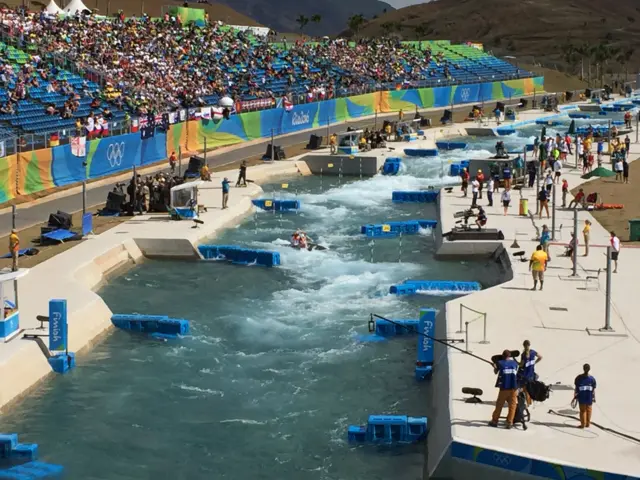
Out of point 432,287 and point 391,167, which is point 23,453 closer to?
point 432,287

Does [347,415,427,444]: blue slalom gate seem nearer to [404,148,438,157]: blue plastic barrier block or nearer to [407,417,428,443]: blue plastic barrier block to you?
[407,417,428,443]: blue plastic barrier block

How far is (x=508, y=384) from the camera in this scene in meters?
22.3

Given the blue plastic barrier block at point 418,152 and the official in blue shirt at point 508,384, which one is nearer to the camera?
the official in blue shirt at point 508,384

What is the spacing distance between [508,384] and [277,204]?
32.1m

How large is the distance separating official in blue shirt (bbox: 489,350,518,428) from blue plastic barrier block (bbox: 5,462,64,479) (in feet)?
30.3

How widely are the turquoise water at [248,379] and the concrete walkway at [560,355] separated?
1.99 metres

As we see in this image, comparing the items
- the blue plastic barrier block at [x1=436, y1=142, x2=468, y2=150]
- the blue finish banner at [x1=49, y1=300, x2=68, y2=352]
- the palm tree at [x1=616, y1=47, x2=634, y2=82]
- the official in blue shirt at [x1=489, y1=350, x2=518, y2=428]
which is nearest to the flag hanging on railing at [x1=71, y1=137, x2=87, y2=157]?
the blue finish banner at [x1=49, y1=300, x2=68, y2=352]

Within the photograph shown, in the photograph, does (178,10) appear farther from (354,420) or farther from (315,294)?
(354,420)

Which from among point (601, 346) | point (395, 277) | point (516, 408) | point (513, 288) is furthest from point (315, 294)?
point (516, 408)

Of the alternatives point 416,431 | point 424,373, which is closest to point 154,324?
point 424,373

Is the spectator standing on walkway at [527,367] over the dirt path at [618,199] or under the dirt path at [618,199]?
under

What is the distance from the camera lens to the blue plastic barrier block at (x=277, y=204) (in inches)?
2109

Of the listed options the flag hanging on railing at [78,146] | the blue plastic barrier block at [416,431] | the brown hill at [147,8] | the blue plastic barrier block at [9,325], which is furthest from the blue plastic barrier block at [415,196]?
the brown hill at [147,8]

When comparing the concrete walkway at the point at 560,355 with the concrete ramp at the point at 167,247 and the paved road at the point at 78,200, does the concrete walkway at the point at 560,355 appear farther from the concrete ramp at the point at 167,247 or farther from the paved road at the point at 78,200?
the paved road at the point at 78,200
